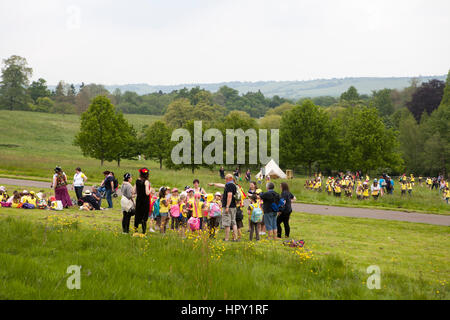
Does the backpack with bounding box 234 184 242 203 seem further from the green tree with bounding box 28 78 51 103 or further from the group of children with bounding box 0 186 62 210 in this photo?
the green tree with bounding box 28 78 51 103

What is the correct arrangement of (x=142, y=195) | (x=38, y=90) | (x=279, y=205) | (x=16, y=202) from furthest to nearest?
(x=38, y=90)
(x=16, y=202)
(x=279, y=205)
(x=142, y=195)

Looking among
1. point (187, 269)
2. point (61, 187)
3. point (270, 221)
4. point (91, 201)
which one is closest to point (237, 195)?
point (270, 221)

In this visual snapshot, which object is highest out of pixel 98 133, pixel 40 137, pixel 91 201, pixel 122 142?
pixel 98 133

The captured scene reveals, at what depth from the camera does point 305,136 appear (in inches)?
2373

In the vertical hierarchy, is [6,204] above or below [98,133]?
below

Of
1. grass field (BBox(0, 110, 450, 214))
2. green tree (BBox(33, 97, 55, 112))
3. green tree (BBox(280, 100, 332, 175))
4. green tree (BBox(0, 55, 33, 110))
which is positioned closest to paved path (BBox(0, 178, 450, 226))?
grass field (BBox(0, 110, 450, 214))

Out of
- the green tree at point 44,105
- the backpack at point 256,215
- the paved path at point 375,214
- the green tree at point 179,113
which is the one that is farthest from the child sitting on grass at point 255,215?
the green tree at point 44,105

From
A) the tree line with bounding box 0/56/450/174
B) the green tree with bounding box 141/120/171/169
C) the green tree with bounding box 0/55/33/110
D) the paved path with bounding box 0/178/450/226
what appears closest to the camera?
the paved path with bounding box 0/178/450/226

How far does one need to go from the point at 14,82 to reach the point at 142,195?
116302 mm

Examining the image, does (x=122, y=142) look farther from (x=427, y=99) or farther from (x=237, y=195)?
(x=427, y=99)

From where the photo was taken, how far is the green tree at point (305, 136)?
59.2 m

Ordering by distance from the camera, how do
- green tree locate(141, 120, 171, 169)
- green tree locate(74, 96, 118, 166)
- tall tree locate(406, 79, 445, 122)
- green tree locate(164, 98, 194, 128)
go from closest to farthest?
green tree locate(74, 96, 118, 166) < green tree locate(141, 120, 171, 169) < green tree locate(164, 98, 194, 128) < tall tree locate(406, 79, 445, 122)

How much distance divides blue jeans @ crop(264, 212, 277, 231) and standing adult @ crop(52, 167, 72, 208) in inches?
354

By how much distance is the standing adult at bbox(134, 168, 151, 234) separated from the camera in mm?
11445
